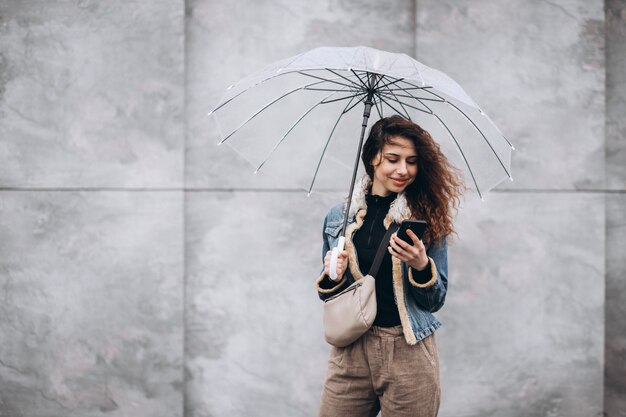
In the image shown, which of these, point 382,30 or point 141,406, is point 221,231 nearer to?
point 141,406

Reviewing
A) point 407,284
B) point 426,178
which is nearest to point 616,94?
point 426,178

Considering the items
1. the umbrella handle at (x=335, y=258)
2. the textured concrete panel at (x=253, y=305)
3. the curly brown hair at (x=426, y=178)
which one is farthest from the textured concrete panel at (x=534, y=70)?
the umbrella handle at (x=335, y=258)

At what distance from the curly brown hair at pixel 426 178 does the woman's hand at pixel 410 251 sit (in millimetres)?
185

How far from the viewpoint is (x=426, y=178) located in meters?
2.75

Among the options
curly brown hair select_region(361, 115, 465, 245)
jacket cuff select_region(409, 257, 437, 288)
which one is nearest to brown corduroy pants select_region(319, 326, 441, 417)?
jacket cuff select_region(409, 257, 437, 288)

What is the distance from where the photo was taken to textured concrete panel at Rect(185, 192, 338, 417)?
14.1ft

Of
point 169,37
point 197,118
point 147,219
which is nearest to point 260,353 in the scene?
point 147,219

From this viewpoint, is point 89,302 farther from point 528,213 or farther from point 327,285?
point 528,213

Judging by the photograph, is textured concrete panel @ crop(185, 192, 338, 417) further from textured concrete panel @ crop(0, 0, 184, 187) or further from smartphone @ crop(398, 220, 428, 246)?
smartphone @ crop(398, 220, 428, 246)

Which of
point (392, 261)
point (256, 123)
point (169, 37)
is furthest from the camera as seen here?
point (169, 37)

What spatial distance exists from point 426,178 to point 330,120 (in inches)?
22.7

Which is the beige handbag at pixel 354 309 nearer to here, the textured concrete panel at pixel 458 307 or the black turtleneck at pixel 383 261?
the black turtleneck at pixel 383 261

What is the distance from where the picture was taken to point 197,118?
14.1 ft

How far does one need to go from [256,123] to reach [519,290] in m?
2.44
